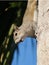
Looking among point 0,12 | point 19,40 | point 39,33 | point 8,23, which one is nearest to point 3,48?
point 8,23

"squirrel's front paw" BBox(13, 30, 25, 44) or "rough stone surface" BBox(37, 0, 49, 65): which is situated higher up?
"rough stone surface" BBox(37, 0, 49, 65)

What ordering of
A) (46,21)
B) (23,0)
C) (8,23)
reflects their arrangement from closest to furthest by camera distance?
1. (46,21)
2. (23,0)
3. (8,23)

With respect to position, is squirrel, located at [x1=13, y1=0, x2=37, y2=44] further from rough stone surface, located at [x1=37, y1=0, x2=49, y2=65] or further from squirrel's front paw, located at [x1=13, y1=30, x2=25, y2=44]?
rough stone surface, located at [x1=37, y1=0, x2=49, y2=65]

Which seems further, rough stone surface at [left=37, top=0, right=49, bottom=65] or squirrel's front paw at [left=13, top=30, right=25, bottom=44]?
squirrel's front paw at [left=13, top=30, right=25, bottom=44]

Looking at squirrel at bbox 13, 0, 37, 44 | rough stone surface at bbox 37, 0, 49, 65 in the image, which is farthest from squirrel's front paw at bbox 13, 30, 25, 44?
rough stone surface at bbox 37, 0, 49, 65

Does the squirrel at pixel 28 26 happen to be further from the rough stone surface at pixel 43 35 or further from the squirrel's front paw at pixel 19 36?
the rough stone surface at pixel 43 35

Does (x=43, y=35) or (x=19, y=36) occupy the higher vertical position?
(x=43, y=35)

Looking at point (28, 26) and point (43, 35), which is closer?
point (43, 35)

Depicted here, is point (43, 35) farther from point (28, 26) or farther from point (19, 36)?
point (19, 36)

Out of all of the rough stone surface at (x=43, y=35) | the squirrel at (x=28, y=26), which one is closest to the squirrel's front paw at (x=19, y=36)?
the squirrel at (x=28, y=26)

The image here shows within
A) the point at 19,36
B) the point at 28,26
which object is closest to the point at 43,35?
the point at 28,26

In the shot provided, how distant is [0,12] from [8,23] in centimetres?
18

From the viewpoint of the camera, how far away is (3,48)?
2.21 meters

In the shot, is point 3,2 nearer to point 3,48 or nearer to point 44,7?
point 3,48
